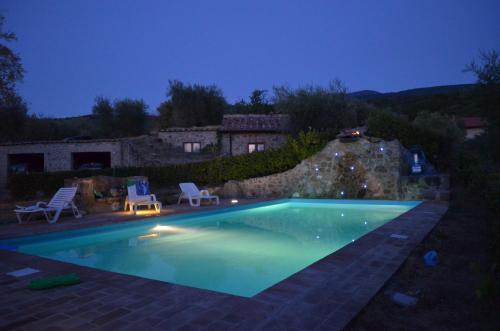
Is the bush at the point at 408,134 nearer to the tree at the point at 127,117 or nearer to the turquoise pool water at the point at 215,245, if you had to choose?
the turquoise pool water at the point at 215,245

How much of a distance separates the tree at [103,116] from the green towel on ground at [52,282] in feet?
84.2

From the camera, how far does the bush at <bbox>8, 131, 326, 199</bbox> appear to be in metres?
14.3

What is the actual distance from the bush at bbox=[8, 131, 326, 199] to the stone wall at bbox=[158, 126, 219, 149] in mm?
4899

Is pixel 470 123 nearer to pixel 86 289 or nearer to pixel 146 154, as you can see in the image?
pixel 146 154

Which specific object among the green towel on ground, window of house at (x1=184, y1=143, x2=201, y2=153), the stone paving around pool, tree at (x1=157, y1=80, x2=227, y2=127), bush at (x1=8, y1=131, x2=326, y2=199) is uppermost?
tree at (x1=157, y1=80, x2=227, y2=127)

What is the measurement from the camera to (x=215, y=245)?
6.53m

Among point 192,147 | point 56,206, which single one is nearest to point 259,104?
point 192,147

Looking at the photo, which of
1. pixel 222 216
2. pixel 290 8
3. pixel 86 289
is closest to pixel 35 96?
pixel 290 8

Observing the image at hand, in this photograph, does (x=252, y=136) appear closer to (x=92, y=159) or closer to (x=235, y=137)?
(x=235, y=137)

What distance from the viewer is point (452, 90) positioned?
119 feet

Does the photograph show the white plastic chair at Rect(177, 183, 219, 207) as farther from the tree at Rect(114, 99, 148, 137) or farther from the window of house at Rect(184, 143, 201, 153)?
the tree at Rect(114, 99, 148, 137)

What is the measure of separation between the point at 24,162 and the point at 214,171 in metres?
13.7

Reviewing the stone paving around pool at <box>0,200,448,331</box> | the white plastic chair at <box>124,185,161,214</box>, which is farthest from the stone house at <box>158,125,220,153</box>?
the stone paving around pool at <box>0,200,448,331</box>

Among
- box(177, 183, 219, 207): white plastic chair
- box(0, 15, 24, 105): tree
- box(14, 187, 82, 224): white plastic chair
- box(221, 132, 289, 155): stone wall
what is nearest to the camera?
box(14, 187, 82, 224): white plastic chair
